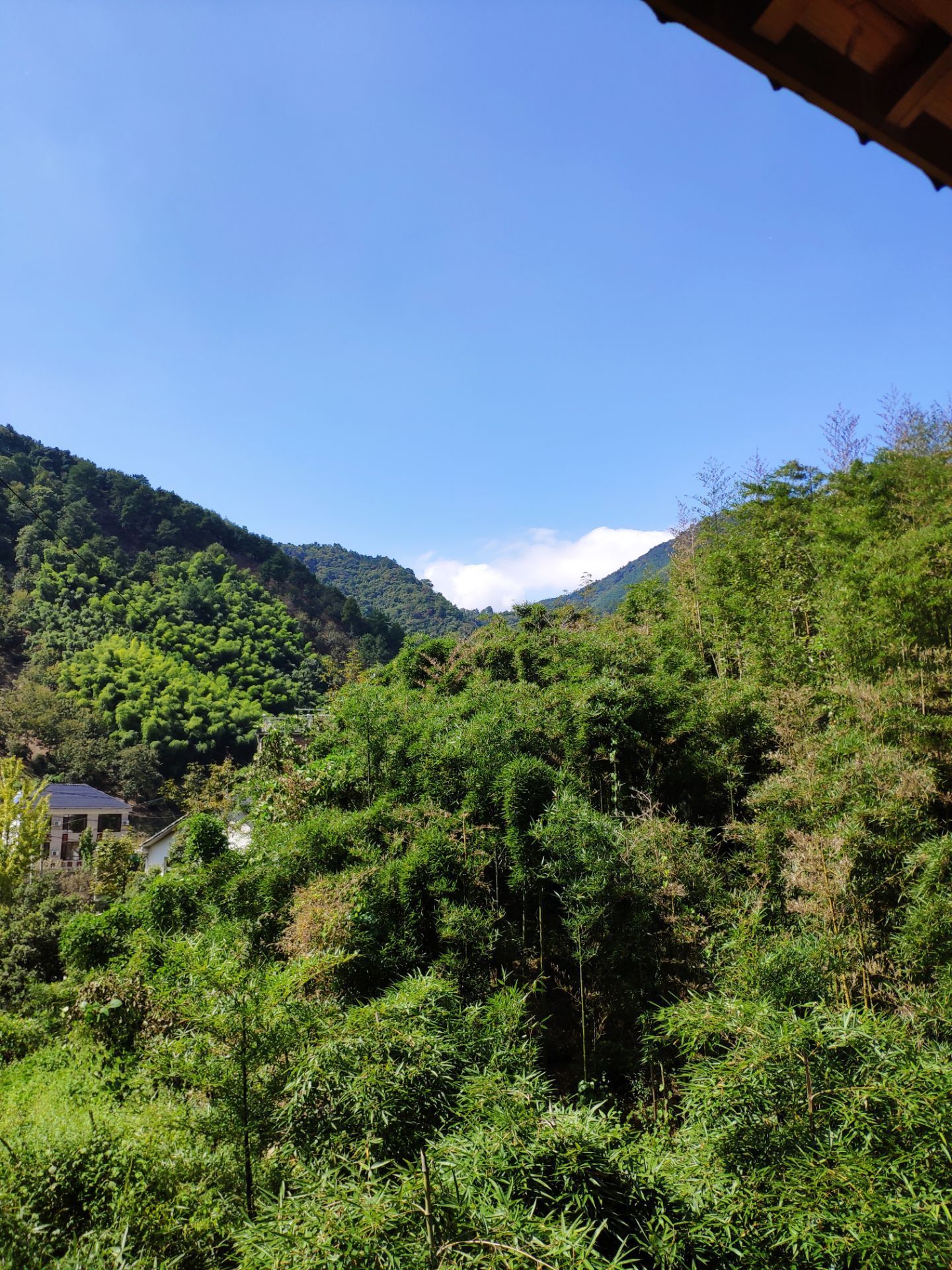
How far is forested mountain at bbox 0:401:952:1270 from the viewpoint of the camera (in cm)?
174

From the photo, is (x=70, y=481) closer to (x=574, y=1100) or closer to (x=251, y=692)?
(x=251, y=692)

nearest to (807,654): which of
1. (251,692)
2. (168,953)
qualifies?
(168,953)

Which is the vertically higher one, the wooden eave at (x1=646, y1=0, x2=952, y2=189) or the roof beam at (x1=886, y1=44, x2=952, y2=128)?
the wooden eave at (x1=646, y1=0, x2=952, y2=189)

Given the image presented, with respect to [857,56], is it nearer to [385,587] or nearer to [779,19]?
[779,19]

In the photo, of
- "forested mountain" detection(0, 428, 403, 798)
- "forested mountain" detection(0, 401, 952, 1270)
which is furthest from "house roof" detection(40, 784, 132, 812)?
"forested mountain" detection(0, 401, 952, 1270)

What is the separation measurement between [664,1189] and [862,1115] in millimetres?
623

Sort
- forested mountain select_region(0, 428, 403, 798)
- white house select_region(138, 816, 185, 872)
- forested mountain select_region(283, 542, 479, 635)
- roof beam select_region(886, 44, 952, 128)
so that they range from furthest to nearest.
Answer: forested mountain select_region(283, 542, 479, 635), forested mountain select_region(0, 428, 403, 798), white house select_region(138, 816, 185, 872), roof beam select_region(886, 44, 952, 128)

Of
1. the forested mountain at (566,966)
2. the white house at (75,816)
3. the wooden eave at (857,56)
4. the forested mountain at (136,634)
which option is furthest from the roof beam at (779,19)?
the forested mountain at (136,634)

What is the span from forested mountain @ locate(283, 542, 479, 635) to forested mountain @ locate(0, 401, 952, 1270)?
2339 cm

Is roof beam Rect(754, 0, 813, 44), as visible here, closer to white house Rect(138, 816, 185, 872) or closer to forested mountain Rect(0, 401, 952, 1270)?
forested mountain Rect(0, 401, 952, 1270)

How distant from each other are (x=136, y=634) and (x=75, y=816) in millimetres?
10711

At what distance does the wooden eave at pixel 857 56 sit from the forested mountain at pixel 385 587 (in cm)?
2841

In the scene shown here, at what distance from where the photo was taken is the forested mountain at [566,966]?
1740 millimetres

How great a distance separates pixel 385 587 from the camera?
44.7m
